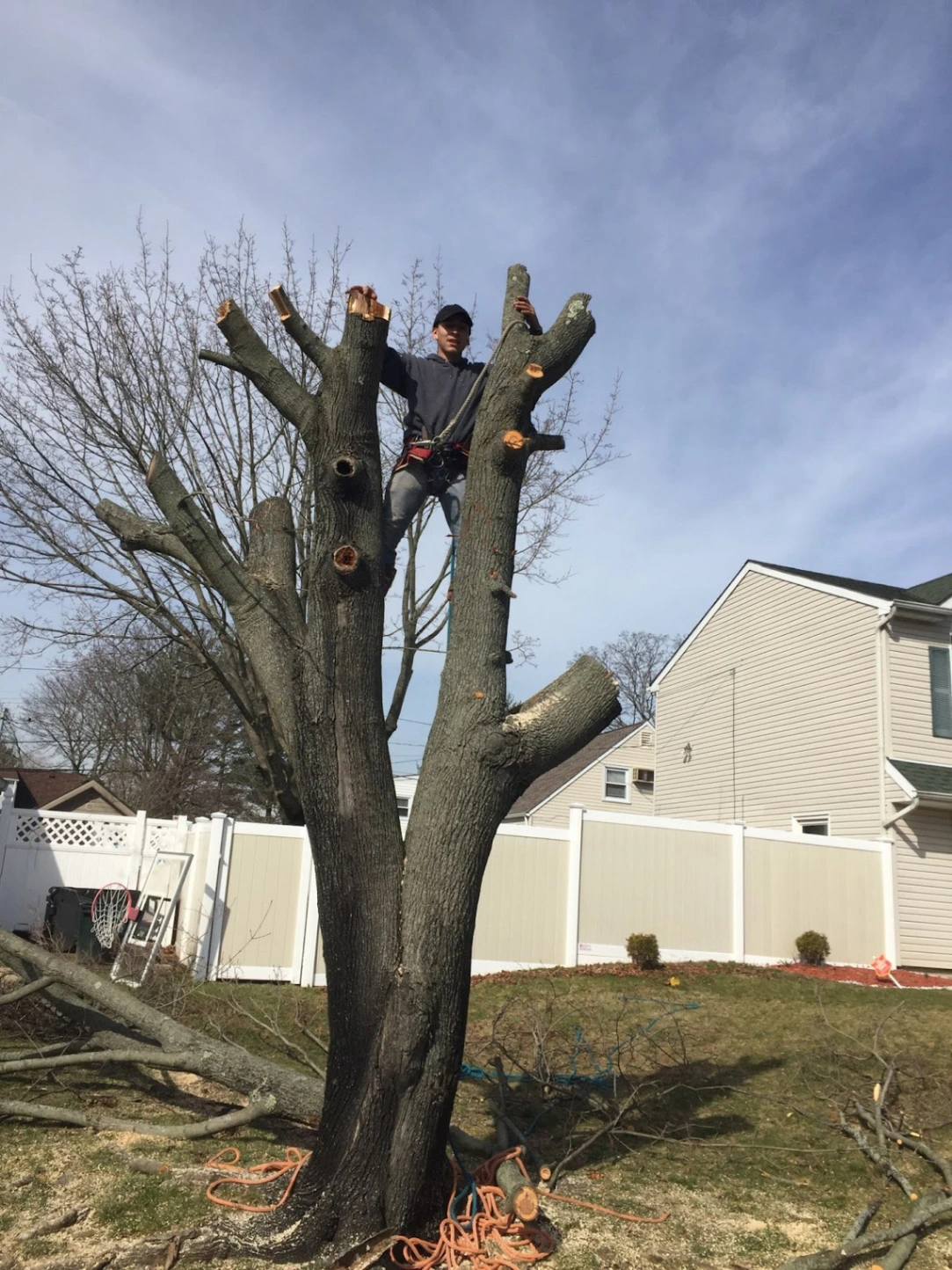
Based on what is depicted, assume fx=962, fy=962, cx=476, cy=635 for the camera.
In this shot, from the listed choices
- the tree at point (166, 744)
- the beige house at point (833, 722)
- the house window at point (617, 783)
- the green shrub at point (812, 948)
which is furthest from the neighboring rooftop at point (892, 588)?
the tree at point (166, 744)

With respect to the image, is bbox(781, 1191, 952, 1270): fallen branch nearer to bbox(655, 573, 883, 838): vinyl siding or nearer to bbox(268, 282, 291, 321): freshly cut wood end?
bbox(268, 282, 291, 321): freshly cut wood end

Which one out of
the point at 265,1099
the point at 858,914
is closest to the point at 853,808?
the point at 858,914

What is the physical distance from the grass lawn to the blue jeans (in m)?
2.72

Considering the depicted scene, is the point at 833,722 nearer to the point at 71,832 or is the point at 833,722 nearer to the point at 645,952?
the point at 645,952

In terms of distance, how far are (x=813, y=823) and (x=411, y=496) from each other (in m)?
12.8

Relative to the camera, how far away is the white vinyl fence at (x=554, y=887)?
10.6 meters

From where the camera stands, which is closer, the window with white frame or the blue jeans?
the blue jeans

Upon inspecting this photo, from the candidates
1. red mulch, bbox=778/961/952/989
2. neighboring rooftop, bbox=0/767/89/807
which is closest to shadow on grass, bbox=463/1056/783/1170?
red mulch, bbox=778/961/952/989

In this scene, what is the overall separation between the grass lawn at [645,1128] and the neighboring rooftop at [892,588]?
748cm

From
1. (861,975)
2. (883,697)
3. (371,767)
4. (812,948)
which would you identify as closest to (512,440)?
(371,767)

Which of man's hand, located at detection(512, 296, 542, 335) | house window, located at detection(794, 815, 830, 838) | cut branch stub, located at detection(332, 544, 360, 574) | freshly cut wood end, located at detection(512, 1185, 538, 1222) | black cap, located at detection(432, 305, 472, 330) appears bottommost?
freshly cut wood end, located at detection(512, 1185, 538, 1222)

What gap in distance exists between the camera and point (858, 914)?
12852mm

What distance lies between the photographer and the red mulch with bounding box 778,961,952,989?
11.4 metres

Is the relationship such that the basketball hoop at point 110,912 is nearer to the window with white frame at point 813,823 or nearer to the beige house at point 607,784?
the window with white frame at point 813,823
